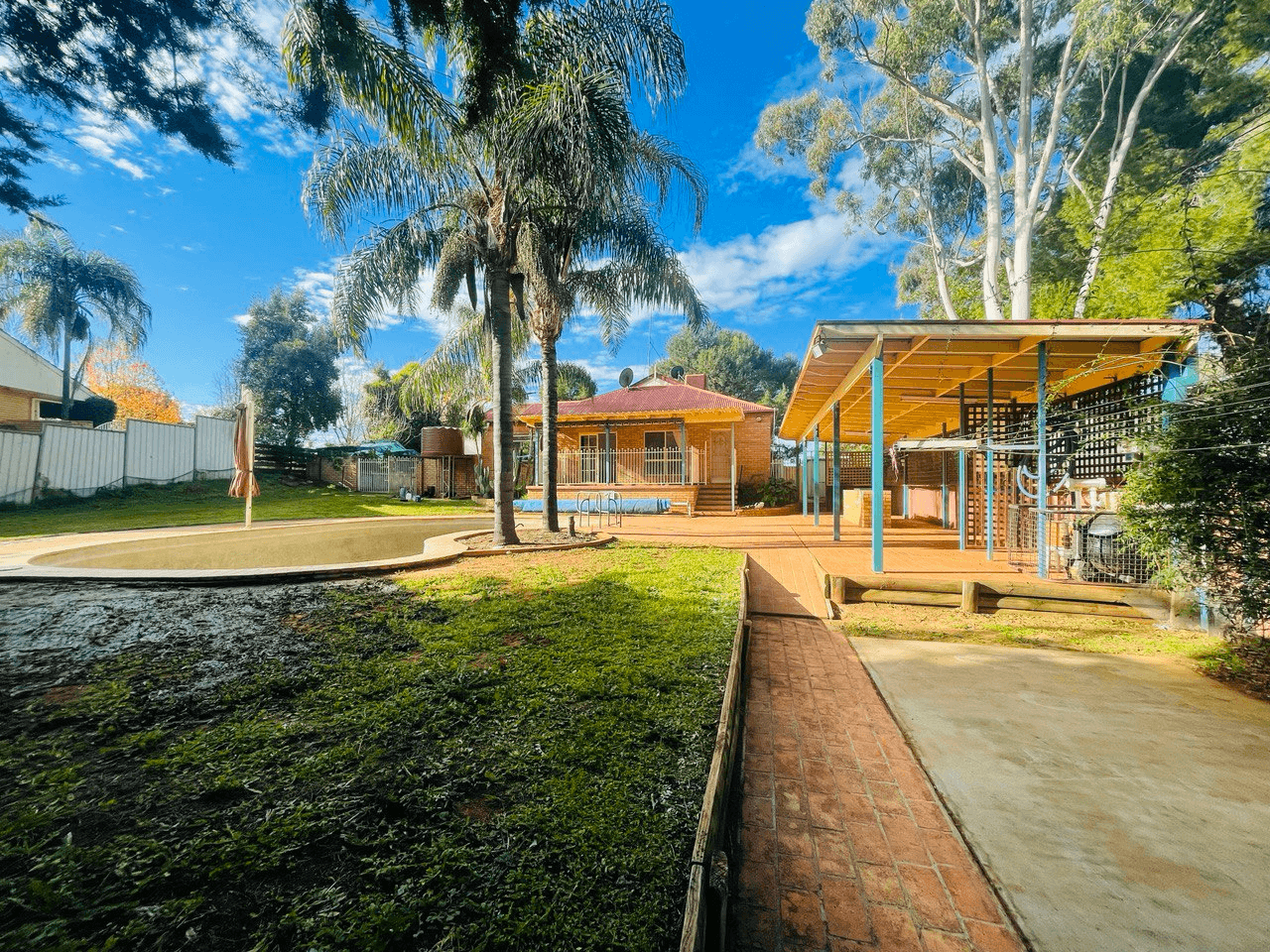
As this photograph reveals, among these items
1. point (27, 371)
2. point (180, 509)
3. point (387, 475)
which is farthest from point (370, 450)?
point (27, 371)

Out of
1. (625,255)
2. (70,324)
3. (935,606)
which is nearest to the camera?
(935,606)

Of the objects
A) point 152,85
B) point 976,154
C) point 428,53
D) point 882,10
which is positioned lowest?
point 152,85

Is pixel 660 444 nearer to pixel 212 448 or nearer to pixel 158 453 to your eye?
pixel 212 448

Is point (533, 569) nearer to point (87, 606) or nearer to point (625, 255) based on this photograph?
point (87, 606)

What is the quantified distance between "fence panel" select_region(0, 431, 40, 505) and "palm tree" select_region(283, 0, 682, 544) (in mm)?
11974

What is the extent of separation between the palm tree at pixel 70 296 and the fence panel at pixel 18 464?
2.80m

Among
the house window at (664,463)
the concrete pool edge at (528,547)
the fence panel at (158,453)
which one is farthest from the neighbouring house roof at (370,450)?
Answer: the concrete pool edge at (528,547)

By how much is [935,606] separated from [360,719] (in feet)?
21.3

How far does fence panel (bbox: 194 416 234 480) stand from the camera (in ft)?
59.4

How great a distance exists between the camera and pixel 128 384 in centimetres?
2916

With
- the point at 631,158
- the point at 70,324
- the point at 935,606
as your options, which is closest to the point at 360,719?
Answer: the point at 935,606

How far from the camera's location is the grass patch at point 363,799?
135 centimetres

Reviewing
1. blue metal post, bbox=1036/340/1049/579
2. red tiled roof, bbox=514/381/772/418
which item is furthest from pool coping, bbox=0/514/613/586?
red tiled roof, bbox=514/381/772/418

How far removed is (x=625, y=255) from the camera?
410 inches
